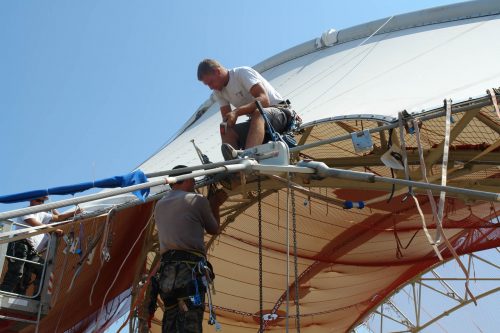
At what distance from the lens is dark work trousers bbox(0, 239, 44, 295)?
7410 mm

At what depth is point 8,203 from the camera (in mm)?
4941

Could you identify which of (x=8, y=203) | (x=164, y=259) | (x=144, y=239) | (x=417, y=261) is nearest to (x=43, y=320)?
(x=144, y=239)

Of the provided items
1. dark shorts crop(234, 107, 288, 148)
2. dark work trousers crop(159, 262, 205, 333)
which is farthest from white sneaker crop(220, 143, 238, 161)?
dark work trousers crop(159, 262, 205, 333)

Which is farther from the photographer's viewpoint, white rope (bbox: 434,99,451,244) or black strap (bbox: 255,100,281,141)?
black strap (bbox: 255,100,281,141)

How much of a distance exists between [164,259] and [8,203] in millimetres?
1425

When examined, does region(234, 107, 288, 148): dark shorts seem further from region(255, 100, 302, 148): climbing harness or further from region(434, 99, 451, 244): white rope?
region(434, 99, 451, 244): white rope

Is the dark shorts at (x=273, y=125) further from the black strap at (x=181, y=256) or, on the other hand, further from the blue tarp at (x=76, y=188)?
the blue tarp at (x=76, y=188)

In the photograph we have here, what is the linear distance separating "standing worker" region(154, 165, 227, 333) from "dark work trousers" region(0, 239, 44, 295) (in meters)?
2.21

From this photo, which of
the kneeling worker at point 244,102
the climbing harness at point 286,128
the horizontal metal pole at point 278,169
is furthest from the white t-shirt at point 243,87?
the horizontal metal pole at point 278,169

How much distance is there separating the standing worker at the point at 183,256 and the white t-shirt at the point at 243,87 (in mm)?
1216

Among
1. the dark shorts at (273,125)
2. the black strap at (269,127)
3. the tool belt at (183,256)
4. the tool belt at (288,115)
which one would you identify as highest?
the tool belt at (288,115)

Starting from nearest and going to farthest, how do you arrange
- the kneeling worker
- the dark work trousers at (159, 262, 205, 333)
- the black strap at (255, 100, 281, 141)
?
the dark work trousers at (159, 262, 205, 333) < the black strap at (255, 100, 281, 141) < the kneeling worker

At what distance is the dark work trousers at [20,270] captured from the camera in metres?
7.41

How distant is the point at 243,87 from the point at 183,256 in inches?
78.5
